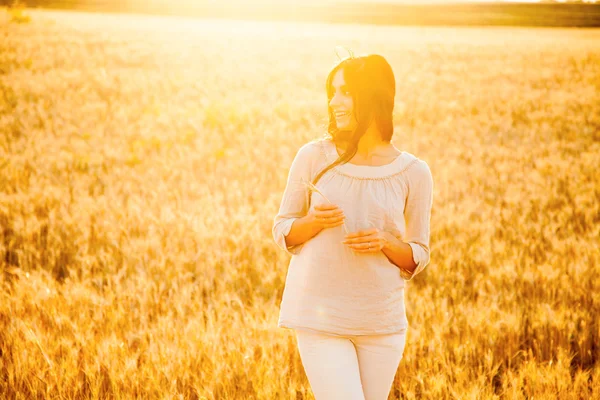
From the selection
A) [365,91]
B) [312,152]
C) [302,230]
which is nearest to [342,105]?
[365,91]

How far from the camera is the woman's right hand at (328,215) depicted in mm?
1860

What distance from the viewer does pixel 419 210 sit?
82.4 inches

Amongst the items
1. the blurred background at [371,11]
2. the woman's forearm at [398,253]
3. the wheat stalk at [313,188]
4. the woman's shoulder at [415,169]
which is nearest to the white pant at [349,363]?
the woman's forearm at [398,253]

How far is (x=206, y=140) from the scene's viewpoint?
9.03 m

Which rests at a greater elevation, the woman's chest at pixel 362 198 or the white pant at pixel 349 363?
the woman's chest at pixel 362 198

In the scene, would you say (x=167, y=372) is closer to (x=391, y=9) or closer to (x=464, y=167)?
(x=464, y=167)

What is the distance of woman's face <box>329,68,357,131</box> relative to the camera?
6.69ft

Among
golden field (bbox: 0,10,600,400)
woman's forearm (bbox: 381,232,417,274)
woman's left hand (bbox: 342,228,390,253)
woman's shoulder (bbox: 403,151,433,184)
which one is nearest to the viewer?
woman's left hand (bbox: 342,228,390,253)

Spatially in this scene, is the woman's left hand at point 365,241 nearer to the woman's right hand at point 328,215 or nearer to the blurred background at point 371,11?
the woman's right hand at point 328,215

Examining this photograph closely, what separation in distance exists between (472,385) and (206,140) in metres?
7.00

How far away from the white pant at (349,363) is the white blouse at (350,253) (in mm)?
50

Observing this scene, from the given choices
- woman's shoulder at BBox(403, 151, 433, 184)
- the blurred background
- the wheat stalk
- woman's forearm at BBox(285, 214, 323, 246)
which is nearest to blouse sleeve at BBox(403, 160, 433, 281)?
woman's shoulder at BBox(403, 151, 433, 184)

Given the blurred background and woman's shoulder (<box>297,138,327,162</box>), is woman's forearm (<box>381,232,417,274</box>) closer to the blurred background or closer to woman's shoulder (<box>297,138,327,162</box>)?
woman's shoulder (<box>297,138,327,162</box>)

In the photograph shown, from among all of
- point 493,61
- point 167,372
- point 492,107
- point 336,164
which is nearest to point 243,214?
point 167,372
